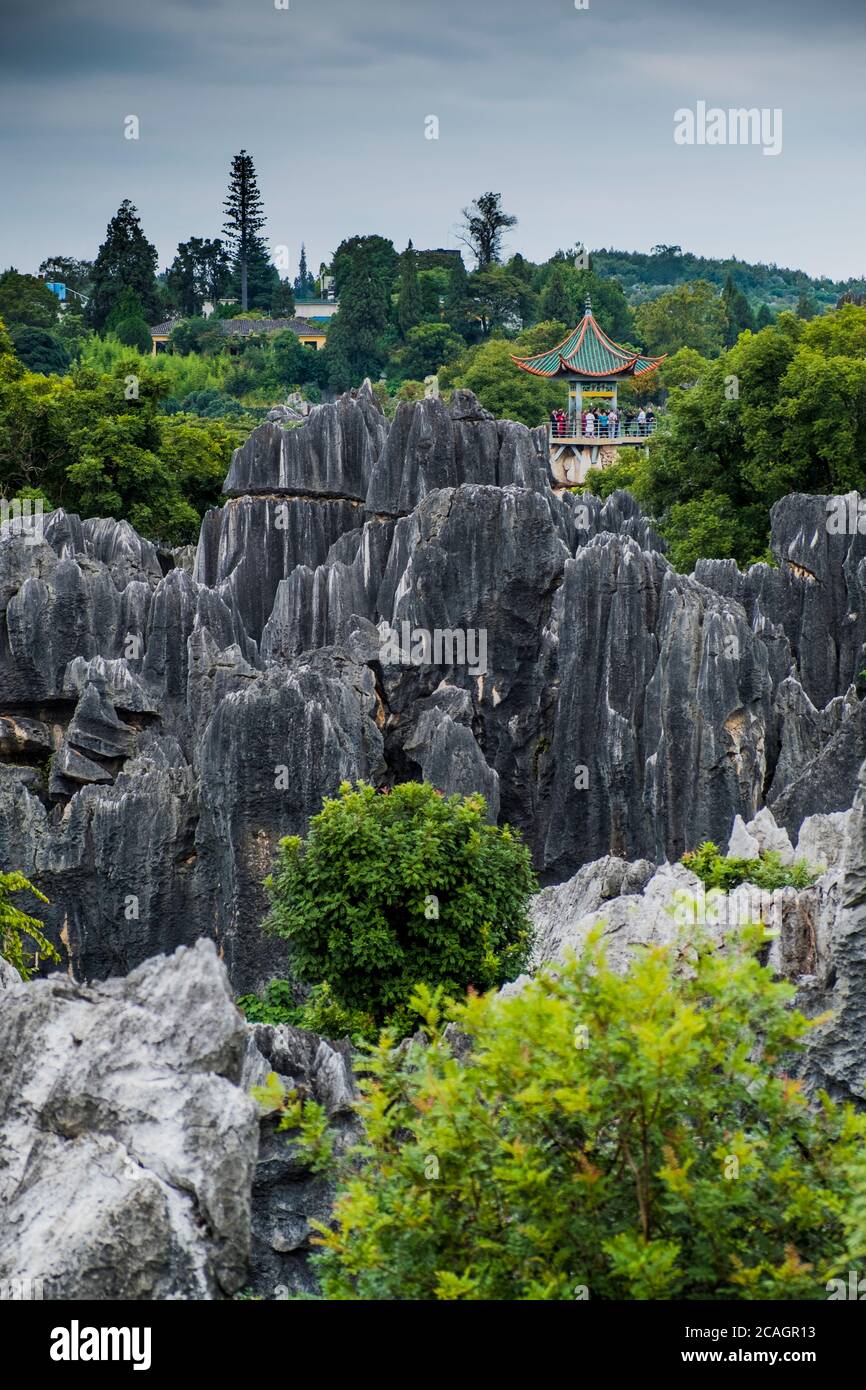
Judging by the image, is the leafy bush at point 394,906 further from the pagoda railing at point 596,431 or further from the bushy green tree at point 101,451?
the pagoda railing at point 596,431

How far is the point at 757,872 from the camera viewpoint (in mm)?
15062

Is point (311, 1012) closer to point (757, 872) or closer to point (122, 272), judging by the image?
point (757, 872)

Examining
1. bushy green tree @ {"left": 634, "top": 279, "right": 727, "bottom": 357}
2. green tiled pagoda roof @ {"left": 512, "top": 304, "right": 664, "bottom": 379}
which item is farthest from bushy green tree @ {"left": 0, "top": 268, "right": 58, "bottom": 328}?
bushy green tree @ {"left": 634, "top": 279, "right": 727, "bottom": 357}

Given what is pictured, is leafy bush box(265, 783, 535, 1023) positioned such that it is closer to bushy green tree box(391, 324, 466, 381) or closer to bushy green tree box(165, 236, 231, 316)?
bushy green tree box(391, 324, 466, 381)

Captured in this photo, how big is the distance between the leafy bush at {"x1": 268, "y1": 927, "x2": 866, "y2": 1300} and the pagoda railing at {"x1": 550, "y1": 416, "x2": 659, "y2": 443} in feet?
179

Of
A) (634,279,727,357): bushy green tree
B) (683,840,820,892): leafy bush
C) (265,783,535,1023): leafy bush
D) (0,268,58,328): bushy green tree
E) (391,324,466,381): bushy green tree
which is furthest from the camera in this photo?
(634,279,727,357): bushy green tree

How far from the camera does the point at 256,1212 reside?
991 centimetres

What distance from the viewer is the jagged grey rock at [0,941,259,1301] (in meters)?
8.41

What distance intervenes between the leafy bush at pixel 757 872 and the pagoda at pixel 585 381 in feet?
153

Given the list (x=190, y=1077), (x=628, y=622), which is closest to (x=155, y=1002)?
(x=190, y=1077)

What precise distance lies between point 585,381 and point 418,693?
42930 mm

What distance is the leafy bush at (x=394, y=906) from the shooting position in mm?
16794

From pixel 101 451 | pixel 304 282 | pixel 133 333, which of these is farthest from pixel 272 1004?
pixel 304 282
